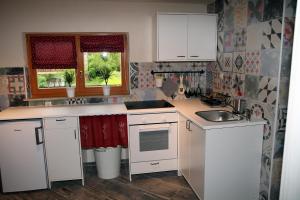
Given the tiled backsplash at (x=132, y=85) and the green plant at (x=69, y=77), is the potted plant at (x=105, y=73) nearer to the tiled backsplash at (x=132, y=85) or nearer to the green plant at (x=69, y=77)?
the tiled backsplash at (x=132, y=85)

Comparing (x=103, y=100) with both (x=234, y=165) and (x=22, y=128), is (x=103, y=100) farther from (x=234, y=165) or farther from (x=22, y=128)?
(x=234, y=165)

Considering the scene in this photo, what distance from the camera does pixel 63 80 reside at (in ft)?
11.1

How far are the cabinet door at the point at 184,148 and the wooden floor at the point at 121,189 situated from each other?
0.18 metres

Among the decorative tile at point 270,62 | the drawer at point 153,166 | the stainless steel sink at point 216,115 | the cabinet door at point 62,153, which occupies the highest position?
the decorative tile at point 270,62

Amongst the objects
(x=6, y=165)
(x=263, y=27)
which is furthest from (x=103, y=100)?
(x=263, y=27)

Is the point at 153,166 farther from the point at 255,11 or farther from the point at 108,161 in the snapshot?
the point at 255,11

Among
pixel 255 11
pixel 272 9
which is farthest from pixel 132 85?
pixel 272 9

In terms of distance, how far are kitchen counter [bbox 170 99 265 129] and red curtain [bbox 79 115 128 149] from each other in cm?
73

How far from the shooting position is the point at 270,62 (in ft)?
7.26

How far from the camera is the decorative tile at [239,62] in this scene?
2.68 m

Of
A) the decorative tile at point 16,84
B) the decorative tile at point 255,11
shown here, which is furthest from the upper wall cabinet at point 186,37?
the decorative tile at point 16,84

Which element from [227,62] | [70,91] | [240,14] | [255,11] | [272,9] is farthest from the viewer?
[70,91]

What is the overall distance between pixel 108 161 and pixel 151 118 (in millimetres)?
784

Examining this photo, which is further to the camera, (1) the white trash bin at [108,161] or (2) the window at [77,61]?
(2) the window at [77,61]
